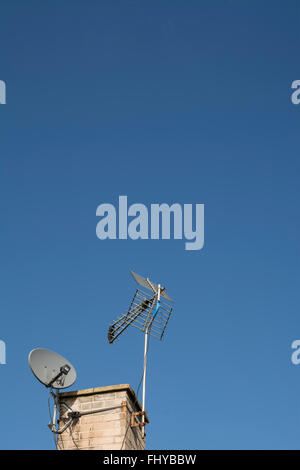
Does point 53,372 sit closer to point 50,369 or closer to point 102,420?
point 50,369

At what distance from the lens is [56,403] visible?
2105cm

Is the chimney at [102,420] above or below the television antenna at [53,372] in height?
below

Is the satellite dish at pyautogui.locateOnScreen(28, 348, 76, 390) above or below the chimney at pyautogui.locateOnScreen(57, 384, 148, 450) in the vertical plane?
above

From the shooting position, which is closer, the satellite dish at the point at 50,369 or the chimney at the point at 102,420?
the chimney at the point at 102,420

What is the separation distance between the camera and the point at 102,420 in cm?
2038

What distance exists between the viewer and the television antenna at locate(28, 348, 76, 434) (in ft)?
68.3

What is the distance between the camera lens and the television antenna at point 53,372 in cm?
2083

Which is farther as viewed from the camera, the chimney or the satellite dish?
the satellite dish
